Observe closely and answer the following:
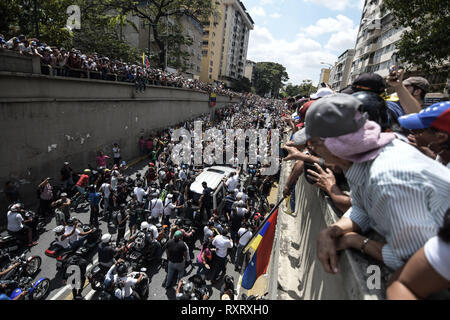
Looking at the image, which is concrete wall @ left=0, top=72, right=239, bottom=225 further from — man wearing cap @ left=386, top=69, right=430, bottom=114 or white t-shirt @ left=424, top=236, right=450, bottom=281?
white t-shirt @ left=424, top=236, right=450, bottom=281

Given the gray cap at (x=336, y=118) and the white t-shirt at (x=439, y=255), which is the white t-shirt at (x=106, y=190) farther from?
the white t-shirt at (x=439, y=255)

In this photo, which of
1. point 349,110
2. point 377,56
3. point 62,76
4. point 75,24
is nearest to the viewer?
point 349,110

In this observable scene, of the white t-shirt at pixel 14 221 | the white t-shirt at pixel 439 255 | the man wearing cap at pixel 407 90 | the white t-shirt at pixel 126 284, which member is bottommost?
the white t-shirt at pixel 126 284

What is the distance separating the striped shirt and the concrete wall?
1198 centimetres

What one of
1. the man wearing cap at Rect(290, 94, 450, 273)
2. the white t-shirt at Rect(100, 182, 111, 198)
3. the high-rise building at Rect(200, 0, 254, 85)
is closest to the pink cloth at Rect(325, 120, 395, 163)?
the man wearing cap at Rect(290, 94, 450, 273)

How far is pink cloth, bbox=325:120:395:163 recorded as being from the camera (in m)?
1.38

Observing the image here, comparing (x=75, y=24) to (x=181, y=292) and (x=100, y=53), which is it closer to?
(x=100, y=53)

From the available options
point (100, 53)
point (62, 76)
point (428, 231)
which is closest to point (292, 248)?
point (428, 231)

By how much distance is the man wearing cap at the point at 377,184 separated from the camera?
1171 millimetres

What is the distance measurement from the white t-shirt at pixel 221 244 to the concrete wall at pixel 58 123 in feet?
28.5

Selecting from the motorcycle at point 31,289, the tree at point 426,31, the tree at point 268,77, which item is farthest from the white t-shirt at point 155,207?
the tree at point 268,77

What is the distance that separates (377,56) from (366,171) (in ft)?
148

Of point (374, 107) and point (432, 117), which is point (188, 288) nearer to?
point (374, 107)

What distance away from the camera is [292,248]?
3.81 meters
